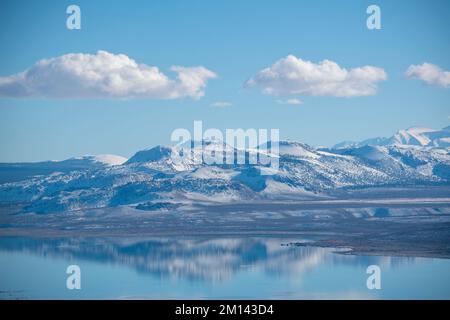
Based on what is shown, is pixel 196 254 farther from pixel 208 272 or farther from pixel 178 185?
pixel 178 185

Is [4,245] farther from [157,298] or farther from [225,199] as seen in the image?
[225,199]

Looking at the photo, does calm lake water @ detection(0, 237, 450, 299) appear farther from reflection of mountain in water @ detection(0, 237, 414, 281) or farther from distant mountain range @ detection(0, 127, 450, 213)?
distant mountain range @ detection(0, 127, 450, 213)

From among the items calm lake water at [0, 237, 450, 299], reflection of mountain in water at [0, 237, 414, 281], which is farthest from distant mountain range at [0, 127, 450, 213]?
calm lake water at [0, 237, 450, 299]
